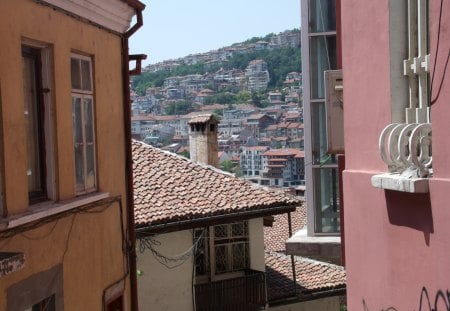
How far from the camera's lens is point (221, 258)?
58.4 ft

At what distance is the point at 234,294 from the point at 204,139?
7.15m

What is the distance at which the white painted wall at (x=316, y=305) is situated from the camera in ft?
63.2

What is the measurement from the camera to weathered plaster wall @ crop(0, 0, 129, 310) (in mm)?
6477

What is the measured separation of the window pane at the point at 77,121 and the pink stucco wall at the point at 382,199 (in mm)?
2735

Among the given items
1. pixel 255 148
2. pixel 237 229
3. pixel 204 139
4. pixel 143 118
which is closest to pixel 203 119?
pixel 204 139

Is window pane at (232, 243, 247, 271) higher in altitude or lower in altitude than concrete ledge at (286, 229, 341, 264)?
lower

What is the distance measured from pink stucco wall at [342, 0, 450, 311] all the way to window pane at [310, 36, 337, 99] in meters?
7.29

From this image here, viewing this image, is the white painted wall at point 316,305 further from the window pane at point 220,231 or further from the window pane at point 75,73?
the window pane at point 75,73

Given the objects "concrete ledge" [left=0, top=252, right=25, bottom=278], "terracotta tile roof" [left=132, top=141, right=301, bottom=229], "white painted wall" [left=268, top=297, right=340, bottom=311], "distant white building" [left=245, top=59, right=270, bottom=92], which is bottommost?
"white painted wall" [left=268, top=297, right=340, bottom=311]

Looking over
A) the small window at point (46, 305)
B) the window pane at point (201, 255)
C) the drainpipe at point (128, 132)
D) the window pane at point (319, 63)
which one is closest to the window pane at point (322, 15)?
the window pane at point (319, 63)

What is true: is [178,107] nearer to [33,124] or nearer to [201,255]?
[201,255]

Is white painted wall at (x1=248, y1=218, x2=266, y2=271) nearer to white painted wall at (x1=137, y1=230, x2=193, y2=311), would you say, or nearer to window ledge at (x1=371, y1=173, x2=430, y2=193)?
white painted wall at (x1=137, y1=230, x2=193, y2=311)

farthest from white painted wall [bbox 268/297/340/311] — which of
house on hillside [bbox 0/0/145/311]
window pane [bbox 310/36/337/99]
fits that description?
house on hillside [bbox 0/0/145/311]

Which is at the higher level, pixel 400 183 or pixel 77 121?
pixel 77 121
